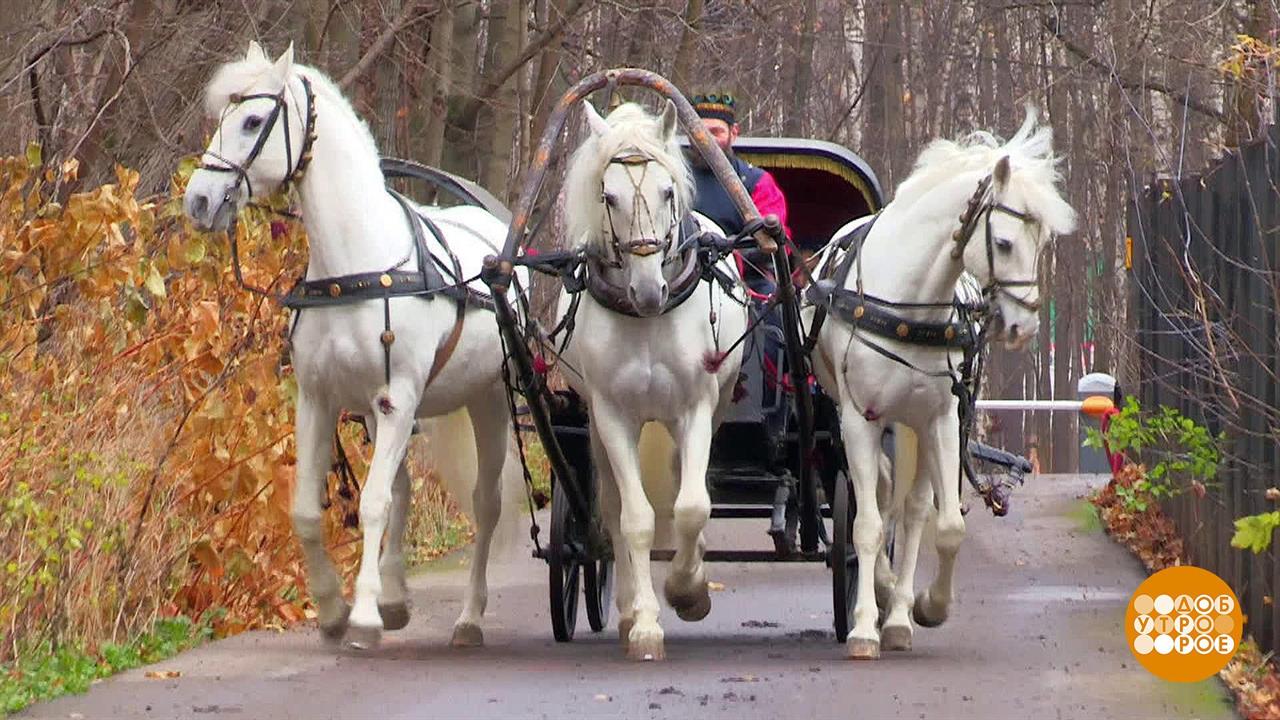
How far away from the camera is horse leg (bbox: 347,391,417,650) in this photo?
1000 cm

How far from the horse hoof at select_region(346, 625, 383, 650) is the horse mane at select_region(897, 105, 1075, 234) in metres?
2.91

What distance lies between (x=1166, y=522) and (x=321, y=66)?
6.90 m

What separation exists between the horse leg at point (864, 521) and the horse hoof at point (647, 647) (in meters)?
0.82

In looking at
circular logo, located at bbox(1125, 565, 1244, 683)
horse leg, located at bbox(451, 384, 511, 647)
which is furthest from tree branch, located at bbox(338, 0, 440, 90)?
circular logo, located at bbox(1125, 565, 1244, 683)

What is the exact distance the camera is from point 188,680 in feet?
30.8

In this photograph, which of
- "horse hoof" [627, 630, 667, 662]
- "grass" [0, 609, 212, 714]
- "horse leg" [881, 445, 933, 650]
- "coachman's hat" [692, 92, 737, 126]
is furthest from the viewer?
"coachman's hat" [692, 92, 737, 126]

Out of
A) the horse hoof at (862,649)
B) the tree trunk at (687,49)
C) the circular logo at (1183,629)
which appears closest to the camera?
the circular logo at (1183,629)

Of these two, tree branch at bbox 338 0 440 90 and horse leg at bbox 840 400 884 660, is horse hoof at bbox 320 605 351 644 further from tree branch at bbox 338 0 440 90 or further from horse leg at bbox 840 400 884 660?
tree branch at bbox 338 0 440 90

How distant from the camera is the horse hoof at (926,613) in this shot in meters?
10.6

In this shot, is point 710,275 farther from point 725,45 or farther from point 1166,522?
point 725,45

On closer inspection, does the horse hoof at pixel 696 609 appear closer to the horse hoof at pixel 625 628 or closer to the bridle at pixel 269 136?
the horse hoof at pixel 625 628

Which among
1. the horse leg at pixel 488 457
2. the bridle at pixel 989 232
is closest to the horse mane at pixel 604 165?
the bridle at pixel 989 232

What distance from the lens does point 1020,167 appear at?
393 inches

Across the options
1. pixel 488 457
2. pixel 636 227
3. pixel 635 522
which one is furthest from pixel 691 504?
pixel 488 457
